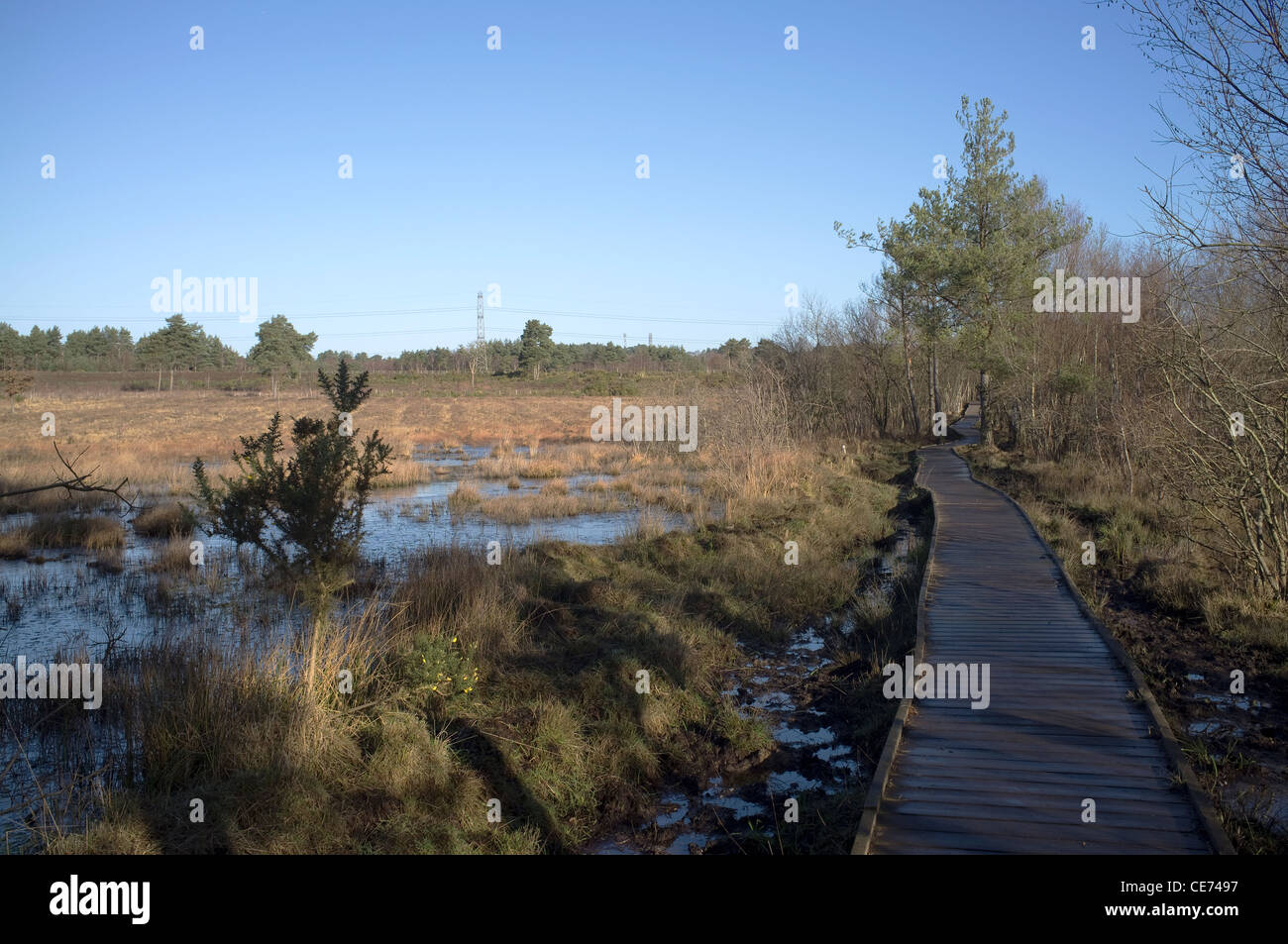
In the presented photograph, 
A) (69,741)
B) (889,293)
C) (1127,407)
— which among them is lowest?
(69,741)

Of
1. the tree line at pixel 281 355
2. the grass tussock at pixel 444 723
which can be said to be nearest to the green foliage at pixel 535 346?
the tree line at pixel 281 355

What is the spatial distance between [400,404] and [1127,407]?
5135 cm

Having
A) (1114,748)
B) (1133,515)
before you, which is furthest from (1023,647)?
(1133,515)

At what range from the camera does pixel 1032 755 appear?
587 centimetres

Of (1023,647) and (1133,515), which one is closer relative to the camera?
(1023,647)

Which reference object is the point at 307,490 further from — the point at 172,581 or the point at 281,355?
the point at 281,355

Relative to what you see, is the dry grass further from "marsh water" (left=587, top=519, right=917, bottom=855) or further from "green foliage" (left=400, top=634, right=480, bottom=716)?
"marsh water" (left=587, top=519, right=917, bottom=855)

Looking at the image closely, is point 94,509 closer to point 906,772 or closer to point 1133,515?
point 906,772

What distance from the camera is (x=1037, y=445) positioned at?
25.3 meters

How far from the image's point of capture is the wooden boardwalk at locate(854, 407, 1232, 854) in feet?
15.7

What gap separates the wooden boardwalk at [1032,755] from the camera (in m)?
4.78

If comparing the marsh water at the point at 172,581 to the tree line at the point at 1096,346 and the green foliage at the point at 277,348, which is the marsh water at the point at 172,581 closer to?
the tree line at the point at 1096,346

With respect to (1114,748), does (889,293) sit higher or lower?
higher
